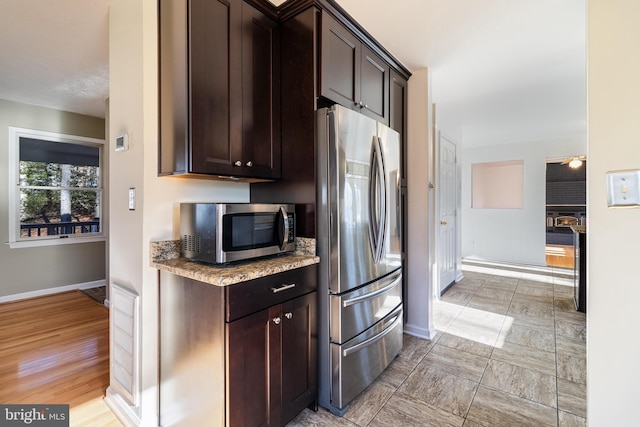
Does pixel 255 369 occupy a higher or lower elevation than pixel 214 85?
lower

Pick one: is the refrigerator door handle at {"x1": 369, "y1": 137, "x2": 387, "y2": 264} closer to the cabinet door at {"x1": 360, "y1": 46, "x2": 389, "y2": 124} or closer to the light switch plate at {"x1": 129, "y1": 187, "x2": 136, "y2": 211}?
the cabinet door at {"x1": 360, "y1": 46, "x2": 389, "y2": 124}

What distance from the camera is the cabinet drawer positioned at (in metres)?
1.29

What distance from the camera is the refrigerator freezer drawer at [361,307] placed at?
1.72m

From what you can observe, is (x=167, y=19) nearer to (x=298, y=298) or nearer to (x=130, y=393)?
(x=298, y=298)

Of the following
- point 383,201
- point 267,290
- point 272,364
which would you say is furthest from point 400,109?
point 272,364

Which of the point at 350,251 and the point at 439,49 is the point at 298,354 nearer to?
the point at 350,251

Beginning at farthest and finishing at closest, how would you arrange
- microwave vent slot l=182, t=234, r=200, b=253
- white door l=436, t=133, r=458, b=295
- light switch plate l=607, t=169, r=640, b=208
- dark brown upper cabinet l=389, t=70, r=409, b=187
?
white door l=436, t=133, r=458, b=295
dark brown upper cabinet l=389, t=70, r=409, b=187
microwave vent slot l=182, t=234, r=200, b=253
light switch plate l=607, t=169, r=640, b=208

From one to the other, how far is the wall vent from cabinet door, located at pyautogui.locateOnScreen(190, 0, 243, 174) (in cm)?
88

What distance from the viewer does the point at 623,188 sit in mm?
865

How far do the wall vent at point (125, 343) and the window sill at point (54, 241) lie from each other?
10.6ft

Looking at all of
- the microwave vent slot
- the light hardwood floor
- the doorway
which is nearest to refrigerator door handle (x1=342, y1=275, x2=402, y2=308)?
the microwave vent slot

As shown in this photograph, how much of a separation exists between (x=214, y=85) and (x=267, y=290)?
1.13m

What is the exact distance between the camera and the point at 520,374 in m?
2.17

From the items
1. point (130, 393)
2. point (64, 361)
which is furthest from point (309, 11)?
point (64, 361)
